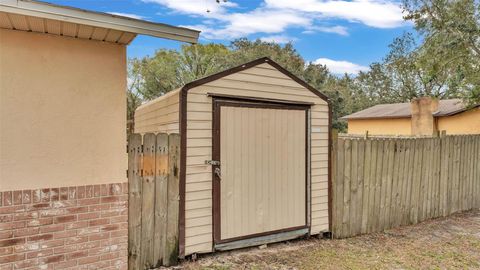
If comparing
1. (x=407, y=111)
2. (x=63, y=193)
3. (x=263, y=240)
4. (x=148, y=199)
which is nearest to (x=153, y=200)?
(x=148, y=199)

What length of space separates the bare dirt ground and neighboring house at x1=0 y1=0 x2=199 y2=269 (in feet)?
3.95

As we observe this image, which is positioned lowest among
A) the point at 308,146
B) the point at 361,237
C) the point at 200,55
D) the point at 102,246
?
the point at 361,237

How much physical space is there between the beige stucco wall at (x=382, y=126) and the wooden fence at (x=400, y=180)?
9.35 meters

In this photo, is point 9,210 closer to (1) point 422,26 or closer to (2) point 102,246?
(2) point 102,246

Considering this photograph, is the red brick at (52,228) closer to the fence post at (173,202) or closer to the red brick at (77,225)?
the red brick at (77,225)

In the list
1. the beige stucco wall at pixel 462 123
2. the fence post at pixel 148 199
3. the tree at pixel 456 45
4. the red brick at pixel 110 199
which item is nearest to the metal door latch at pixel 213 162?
the fence post at pixel 148 199

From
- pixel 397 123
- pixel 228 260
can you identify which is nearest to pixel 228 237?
pixel 228 260

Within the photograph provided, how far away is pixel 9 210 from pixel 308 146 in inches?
141

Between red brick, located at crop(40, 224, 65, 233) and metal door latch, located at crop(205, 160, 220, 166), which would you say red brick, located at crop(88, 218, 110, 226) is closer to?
red brick, located at crop(40, 224, 65, 233)

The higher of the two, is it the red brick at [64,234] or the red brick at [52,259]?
the red brick at [64,234]

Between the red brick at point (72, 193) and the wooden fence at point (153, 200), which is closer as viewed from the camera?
the red brick at point (72, 193)

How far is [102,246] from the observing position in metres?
3.47

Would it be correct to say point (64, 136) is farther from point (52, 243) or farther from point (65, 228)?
point (52, 243)

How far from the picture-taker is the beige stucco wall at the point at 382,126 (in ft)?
53.5
